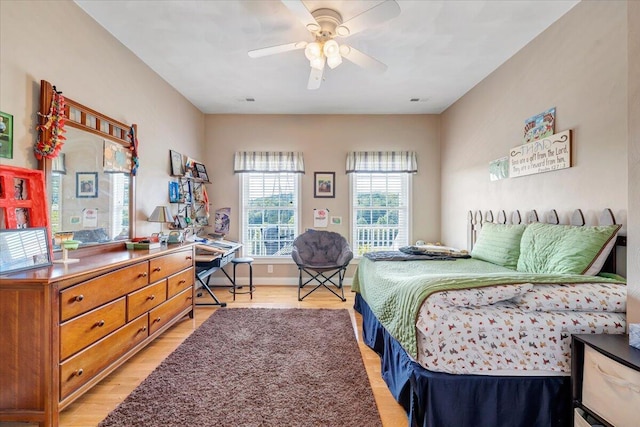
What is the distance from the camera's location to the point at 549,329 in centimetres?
143

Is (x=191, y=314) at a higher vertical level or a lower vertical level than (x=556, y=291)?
lower

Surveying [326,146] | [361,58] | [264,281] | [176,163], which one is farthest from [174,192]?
[361,58]

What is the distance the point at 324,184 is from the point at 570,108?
2.99m

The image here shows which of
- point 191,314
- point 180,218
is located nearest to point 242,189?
point 180,218

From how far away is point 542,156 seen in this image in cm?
245

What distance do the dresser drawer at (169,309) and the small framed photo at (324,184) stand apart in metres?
2.29

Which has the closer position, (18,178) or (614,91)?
(18,178)

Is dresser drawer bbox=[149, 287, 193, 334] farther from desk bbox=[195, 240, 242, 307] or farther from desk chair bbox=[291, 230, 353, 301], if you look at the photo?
desk chair bbox=[291, 230, 353, 301]

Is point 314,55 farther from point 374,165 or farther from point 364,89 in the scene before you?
point 374,165

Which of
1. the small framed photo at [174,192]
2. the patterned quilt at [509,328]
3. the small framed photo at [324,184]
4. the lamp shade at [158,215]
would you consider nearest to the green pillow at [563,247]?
the patterned quilt at [509,328]

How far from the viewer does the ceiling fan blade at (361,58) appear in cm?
215

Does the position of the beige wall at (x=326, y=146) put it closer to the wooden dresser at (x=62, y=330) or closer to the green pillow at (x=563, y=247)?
the green pillow at (x=563, y=247)

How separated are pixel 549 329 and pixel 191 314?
10.2ft

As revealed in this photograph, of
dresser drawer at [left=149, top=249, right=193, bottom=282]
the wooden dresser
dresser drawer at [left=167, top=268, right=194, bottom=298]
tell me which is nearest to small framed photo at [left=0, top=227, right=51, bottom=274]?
the wooden dresser
